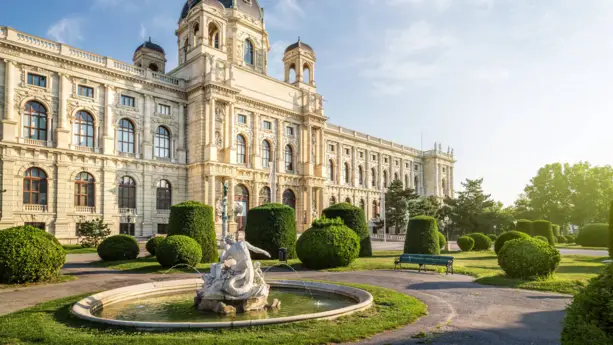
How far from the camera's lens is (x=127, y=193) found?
36.3 meters

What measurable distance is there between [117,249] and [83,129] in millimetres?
17862

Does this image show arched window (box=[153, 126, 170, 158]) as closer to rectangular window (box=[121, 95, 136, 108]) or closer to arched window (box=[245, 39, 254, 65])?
rectangular window (box=[121, 95, 136, 108])

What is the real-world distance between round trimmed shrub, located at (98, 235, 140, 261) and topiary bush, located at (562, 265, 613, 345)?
2073 centimetres

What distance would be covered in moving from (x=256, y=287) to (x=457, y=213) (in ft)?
157

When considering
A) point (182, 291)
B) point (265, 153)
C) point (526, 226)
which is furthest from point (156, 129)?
point (526, 226)

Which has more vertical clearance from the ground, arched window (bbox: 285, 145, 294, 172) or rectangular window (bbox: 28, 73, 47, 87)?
rectangular window (bbox: 28, 73, 47, 87)

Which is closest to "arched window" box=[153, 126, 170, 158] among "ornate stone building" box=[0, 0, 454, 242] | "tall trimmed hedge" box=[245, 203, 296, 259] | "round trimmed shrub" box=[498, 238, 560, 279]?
"ornate stone building" box=[0, 0, 454, 242]

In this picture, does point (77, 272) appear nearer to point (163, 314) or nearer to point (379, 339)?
point (163, 314)

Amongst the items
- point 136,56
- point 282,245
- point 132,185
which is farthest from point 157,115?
point 282,245

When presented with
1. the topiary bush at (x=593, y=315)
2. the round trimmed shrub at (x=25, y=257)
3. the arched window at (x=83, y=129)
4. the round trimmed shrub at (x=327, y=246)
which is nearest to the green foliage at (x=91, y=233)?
the arched window at (x=83, y=129)

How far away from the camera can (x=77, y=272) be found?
57.5 feet

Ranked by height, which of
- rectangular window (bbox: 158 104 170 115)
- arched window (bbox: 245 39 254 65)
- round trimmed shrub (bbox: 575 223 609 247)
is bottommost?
round trimmed shrub (bbox: 575 223 609 247)

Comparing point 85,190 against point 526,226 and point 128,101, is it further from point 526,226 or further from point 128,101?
point 526,226

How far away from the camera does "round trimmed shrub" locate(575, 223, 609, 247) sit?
39.3 meters
